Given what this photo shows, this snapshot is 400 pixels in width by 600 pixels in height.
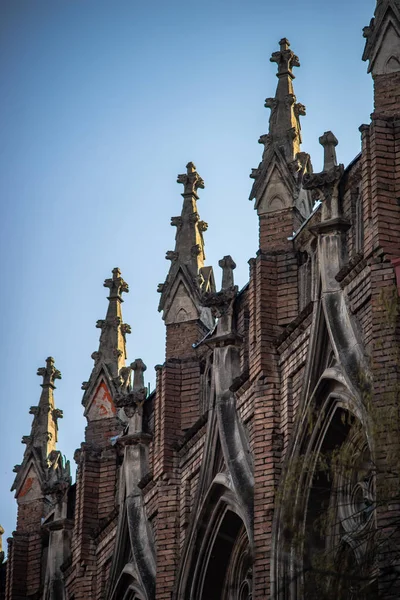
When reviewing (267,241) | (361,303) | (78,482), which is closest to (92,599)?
(78,482)

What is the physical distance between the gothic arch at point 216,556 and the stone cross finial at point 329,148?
4793mm

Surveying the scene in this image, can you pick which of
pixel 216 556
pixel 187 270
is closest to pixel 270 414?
pixel 216 556

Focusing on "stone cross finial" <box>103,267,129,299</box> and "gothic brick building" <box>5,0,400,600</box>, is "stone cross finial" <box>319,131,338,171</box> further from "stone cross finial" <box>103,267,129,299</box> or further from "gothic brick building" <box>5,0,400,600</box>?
"stone cross finial" <box>103,267,129,299</box>

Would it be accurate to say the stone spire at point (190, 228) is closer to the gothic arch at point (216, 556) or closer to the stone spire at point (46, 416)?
the gothic arch at point (216, 556)

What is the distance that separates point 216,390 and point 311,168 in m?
3.65

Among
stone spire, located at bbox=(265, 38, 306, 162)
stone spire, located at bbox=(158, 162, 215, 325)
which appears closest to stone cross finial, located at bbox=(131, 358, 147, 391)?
stone spire, located at bbox=(158, 162, 215, 325)

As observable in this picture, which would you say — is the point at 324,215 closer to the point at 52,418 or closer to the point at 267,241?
the point at 267,241

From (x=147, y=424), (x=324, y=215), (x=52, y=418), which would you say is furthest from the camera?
(x=52, y=418)

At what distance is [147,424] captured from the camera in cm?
3178

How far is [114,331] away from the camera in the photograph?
35.9m

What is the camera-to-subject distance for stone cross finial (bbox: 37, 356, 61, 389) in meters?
39.2

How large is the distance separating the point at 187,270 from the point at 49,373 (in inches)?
328

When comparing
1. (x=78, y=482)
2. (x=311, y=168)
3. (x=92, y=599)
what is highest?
(x=311, y=168)

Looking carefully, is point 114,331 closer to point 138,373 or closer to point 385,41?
point 138,373
